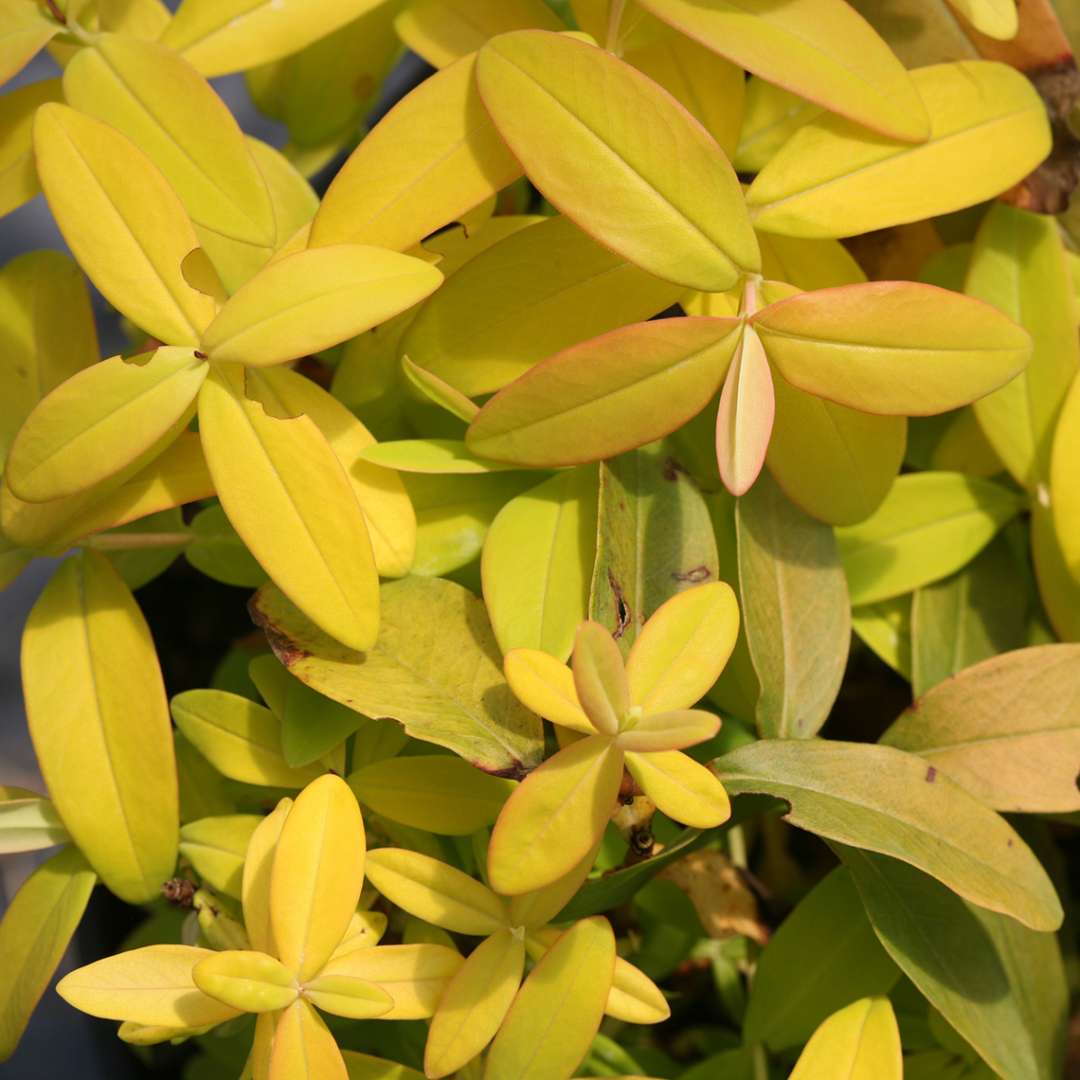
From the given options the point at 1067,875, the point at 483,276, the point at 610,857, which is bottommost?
the point at 1067,875

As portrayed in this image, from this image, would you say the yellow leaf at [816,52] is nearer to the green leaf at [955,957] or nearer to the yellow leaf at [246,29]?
the yellow leaf at [246,29]

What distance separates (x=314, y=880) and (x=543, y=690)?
3.8 inches

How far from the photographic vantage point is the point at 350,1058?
42cm

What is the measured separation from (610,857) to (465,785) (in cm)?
10

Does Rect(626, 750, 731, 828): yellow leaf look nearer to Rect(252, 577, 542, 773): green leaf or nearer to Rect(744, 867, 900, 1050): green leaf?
Rect(252, 577, 542, 773): green leaf

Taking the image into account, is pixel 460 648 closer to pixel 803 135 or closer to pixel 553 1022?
pixel 553 1022

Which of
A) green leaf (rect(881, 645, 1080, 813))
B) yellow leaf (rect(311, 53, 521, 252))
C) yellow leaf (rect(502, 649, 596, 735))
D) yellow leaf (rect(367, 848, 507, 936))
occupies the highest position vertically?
yellow leaf (rect(311, 53, 521, 252))

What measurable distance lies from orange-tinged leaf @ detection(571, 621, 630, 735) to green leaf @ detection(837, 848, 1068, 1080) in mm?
153

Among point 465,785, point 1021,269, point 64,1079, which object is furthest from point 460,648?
point 64,1079

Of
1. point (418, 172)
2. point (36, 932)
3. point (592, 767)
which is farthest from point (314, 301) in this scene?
point (36, 932)

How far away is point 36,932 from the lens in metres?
0.45

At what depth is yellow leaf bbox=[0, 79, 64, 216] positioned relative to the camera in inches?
17.4

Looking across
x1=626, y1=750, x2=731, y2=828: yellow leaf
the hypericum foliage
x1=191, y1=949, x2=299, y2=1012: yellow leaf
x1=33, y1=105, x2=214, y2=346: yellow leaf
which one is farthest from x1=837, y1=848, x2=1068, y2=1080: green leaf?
x1=33, y1=105, x2=214, y2=346: yellow leaf

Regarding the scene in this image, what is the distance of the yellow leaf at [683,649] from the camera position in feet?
1.21
